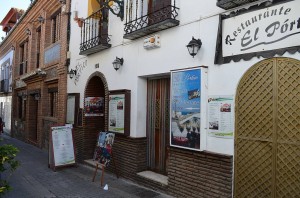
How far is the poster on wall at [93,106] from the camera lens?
366 inches

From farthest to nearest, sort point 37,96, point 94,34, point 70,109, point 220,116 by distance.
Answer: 1. point 37,96
2. point 70,109
3. point 94,34
4. point 220,116

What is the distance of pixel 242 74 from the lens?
15.2 feet

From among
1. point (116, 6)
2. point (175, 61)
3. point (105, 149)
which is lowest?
point (105, 149)

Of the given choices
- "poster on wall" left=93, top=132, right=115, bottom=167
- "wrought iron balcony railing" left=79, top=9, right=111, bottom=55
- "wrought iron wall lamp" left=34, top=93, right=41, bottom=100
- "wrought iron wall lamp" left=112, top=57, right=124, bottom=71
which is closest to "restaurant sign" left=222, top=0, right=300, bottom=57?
"wrought iron wall lamp" left=112, top=57, right=124, bottom=71

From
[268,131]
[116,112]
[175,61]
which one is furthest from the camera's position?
[116,112]

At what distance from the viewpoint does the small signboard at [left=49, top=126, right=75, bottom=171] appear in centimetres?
863

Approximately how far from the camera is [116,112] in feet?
25.1

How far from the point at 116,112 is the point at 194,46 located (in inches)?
126

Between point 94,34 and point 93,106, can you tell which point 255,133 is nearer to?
point 93,106

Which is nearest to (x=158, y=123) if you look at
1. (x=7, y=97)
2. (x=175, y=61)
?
(x=175, y=61)

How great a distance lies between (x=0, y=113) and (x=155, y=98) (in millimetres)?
21457

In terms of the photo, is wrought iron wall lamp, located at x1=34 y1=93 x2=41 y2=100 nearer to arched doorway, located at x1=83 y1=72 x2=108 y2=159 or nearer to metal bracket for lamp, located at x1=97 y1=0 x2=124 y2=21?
arched doorway, located at x1=83 y1=72 x2=108 y2=159

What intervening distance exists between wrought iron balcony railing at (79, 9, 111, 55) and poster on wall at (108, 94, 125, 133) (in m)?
1.63

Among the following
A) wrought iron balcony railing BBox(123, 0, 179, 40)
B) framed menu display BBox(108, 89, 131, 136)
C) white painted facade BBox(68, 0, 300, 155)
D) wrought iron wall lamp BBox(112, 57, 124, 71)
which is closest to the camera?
white painted facade BBox(68, 0, 300, 155)
